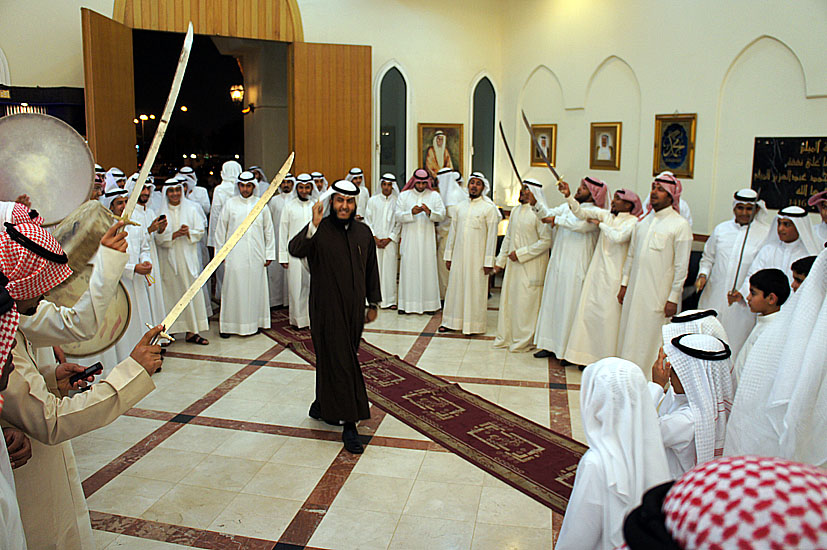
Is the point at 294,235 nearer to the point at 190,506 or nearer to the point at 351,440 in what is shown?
the point at 351,440

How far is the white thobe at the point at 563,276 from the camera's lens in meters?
6.19

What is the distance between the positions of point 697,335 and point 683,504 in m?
1.88

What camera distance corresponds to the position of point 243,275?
7340mm

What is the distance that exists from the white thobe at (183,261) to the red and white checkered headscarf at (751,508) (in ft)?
21.4

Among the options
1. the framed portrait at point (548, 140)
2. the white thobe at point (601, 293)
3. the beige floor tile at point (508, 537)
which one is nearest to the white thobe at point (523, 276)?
the white thobe at point (601, 293)

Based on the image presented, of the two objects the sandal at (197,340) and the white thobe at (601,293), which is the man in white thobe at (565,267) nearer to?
the white thobe at (601,293)

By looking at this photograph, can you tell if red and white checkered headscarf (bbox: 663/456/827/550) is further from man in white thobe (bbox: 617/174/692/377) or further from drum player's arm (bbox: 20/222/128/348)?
man in white thobe (bbox: 617/174/692/377)

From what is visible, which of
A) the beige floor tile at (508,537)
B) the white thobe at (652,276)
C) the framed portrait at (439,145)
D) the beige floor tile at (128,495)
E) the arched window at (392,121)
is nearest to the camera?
the beige floor tile at (508,537)

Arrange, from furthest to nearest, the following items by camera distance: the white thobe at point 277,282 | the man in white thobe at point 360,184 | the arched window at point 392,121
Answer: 1. the arched window at point 392,121
2. the man in white thobe at point 360,184
3. the white thobe at point 277,282

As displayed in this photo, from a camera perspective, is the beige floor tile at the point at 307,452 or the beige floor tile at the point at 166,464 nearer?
the beige floor tile at the point at 166,464

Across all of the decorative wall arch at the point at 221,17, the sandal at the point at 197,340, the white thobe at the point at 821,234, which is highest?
the decorative wall arch at the point at 221,17

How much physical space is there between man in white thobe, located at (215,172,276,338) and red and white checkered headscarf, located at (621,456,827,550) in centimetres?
675

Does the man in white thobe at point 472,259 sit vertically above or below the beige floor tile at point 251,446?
above

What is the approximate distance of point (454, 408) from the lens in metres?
5.18
